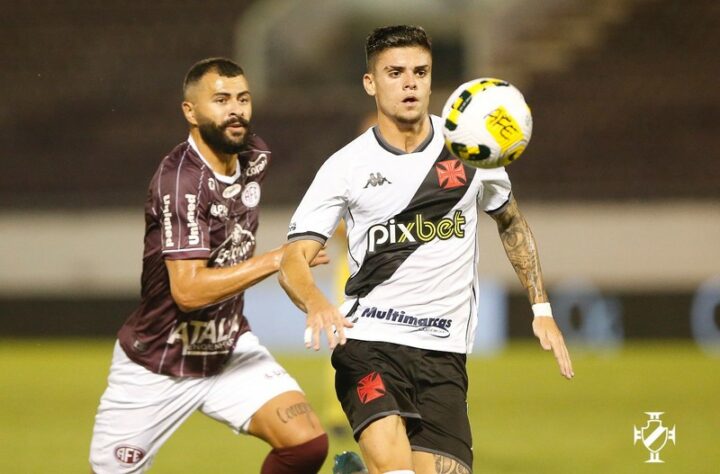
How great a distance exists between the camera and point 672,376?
1134cm

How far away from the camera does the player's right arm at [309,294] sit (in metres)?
4.23

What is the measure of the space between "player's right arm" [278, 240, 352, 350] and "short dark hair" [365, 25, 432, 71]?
31.9 inches

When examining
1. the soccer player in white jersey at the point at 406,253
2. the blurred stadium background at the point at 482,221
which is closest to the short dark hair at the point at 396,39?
the soccer player in white jersey at the point at 406,253

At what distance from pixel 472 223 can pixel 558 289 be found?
9229 mm

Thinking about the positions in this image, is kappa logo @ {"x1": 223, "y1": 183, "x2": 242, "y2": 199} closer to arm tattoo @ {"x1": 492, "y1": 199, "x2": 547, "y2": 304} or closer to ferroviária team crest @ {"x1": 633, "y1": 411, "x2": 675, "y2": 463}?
arm tattoo @ {"x1": 492, "y1": 199, "x2": 547, "y2": 304}

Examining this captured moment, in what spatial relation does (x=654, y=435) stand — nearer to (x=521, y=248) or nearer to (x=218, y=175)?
(x=521, y=248)

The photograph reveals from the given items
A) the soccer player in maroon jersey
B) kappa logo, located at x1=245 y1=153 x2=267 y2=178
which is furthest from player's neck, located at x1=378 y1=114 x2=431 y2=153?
kappa logo, located at x1=245 y1=153 x2=267 y2=178

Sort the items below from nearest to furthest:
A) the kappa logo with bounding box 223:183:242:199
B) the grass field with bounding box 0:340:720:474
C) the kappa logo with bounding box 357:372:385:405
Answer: the kappa logo with bounding box 357:372:385:405
the kappa logo with bounding box 223:183:242:199
the grass field with bounding box 0:340:720:474

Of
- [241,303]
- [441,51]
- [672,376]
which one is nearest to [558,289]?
[672,376]

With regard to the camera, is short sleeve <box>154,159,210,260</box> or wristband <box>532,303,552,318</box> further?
short sleeve <box>154,159,210,260</box>

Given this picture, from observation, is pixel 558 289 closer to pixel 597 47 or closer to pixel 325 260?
pixel 597 47

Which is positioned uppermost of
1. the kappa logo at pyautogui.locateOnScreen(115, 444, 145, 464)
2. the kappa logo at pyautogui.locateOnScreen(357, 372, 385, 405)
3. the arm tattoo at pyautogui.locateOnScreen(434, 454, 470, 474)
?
the kappa logo at pyautogui.locateOnScreen(357, 372, 385, 405)

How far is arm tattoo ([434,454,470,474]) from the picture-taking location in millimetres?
4676

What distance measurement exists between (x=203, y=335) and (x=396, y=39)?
1.61 meters
